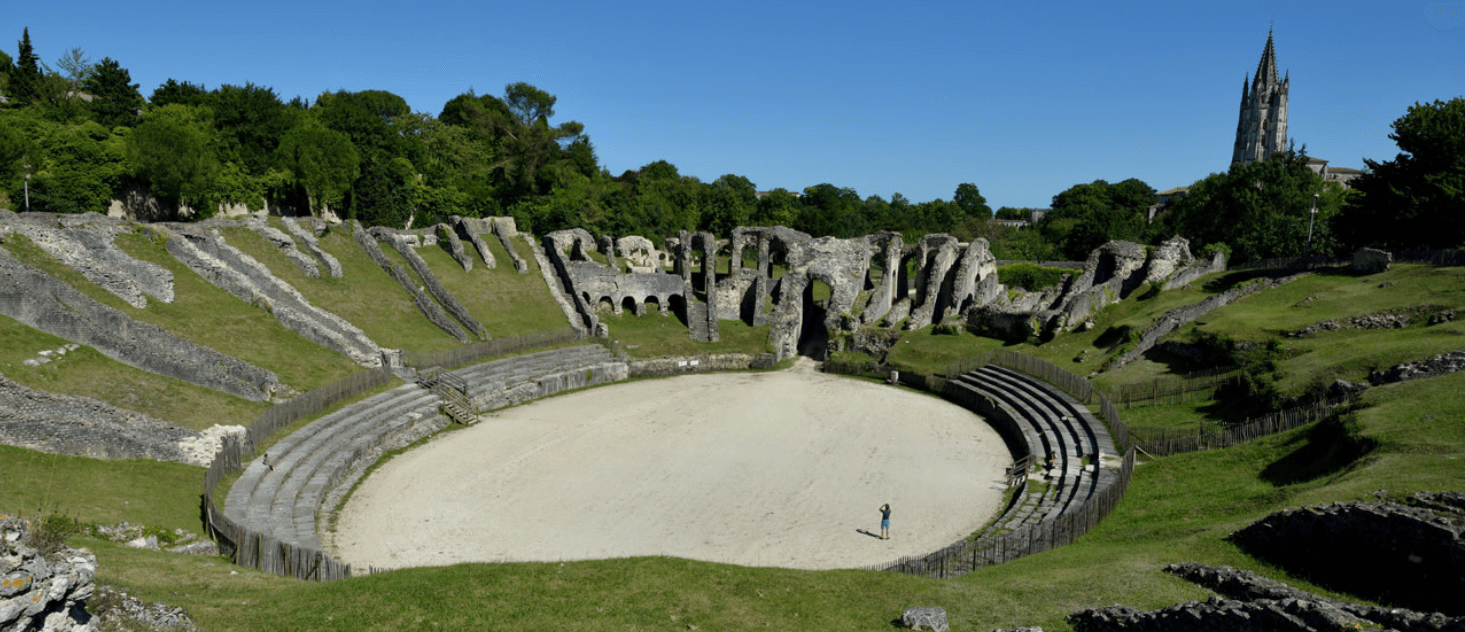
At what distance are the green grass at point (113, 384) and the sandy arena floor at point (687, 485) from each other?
5.18 meters

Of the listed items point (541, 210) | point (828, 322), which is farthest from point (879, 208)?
point (828, 322)

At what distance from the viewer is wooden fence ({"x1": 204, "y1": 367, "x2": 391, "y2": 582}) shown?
1653 cm

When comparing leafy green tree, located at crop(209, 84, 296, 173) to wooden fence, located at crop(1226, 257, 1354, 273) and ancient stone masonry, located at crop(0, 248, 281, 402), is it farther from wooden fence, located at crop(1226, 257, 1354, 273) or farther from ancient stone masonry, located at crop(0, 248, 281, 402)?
wooden fence, located at crop(1226, 257, 1354, 273)

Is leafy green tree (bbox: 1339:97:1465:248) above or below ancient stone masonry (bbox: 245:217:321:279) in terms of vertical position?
above

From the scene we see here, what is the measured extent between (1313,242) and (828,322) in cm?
3333

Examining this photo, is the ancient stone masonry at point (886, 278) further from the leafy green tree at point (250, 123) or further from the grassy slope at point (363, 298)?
the leafy green tree at point (250, 123)

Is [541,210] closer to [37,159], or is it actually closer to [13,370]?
[37,159]

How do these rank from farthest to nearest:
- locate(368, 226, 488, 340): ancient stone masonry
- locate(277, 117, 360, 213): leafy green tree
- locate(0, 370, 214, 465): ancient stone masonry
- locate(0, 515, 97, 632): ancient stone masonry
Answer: locate(277, 117, 360, 213): leafy green tree → locate(368, 226, 488, 340): ancient stone masonry → locate(0, 370, 214, 465): ancient stone masonry → locate(0, 515, 97, 632): ancient stone masonry

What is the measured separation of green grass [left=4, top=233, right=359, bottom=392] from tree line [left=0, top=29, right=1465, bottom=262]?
14.7m

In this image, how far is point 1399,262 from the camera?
36156mm

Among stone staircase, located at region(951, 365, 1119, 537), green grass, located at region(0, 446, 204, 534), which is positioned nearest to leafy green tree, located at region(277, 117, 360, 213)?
green grass, located at region(0, 446, 204, 534)

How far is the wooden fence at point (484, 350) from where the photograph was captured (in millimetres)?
33812

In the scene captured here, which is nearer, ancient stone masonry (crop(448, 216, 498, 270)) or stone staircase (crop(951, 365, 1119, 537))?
stone staircase (crop(951, 365, 1119, 537))

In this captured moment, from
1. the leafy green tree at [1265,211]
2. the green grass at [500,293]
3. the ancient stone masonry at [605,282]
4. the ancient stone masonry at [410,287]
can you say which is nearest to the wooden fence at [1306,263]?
the leafy green tree at [1265,211]
